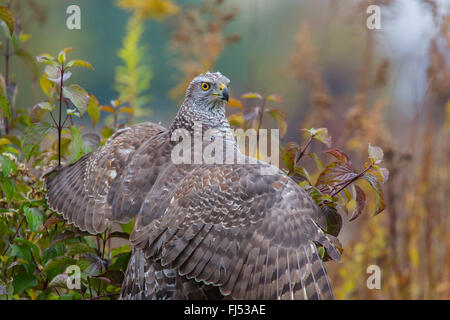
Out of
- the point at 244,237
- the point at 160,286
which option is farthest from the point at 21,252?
the point at 244,237

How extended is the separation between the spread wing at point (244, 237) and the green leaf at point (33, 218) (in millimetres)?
447

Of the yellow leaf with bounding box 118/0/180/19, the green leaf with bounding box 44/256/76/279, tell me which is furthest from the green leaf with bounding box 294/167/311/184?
the yellow leaf with bounding box 118/0/180/19

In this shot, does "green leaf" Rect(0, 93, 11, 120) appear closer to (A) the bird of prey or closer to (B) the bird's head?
(A) the bird of prey

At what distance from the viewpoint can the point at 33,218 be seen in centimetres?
238

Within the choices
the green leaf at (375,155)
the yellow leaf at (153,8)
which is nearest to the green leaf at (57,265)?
the green leaf at (375,155)

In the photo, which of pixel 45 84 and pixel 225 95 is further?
pixel 225 95

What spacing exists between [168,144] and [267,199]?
669mm

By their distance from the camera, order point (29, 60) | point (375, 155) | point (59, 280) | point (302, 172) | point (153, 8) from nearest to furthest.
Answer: point (375, 155)
point (59, 280)
point (302, 172)
point (29, 60)
point (153, 8)

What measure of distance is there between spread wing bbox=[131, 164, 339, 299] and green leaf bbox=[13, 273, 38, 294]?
23.1 inches

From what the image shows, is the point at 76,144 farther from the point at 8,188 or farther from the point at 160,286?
the point at 160,286

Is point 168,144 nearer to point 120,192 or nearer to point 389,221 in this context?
point 120,192

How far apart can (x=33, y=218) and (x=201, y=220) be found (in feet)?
2.57

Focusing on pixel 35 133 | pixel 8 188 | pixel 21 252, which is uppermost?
pixel 35 133
